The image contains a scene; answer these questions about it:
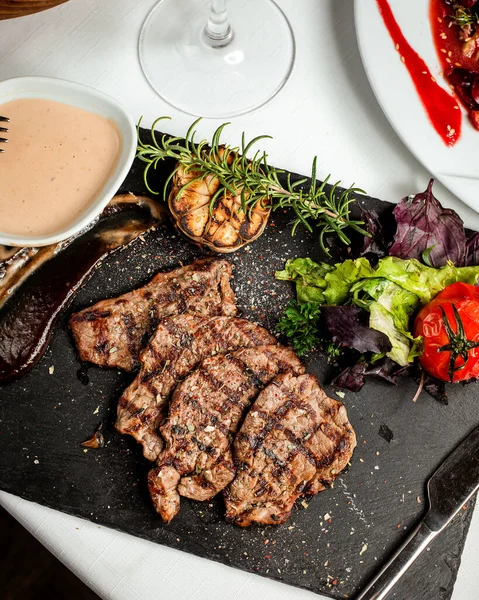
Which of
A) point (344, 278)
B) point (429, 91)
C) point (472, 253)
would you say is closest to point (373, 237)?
point (344, 278)

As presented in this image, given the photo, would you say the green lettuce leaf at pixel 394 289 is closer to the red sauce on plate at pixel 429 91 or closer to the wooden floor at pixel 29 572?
the red sauce on plate at pixel 429 91

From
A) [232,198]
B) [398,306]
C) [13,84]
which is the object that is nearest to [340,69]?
[232,198]

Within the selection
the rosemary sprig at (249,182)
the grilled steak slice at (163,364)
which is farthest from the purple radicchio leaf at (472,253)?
the grilled steak slice at (163,364)

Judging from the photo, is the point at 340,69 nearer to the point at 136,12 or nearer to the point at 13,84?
the point at 136,12

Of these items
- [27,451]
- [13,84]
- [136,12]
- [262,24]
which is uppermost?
[262,24]

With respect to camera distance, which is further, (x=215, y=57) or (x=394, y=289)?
(x=215, y=57)

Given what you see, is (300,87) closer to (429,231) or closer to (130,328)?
(429,231)

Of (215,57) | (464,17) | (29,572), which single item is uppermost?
(464,17)
